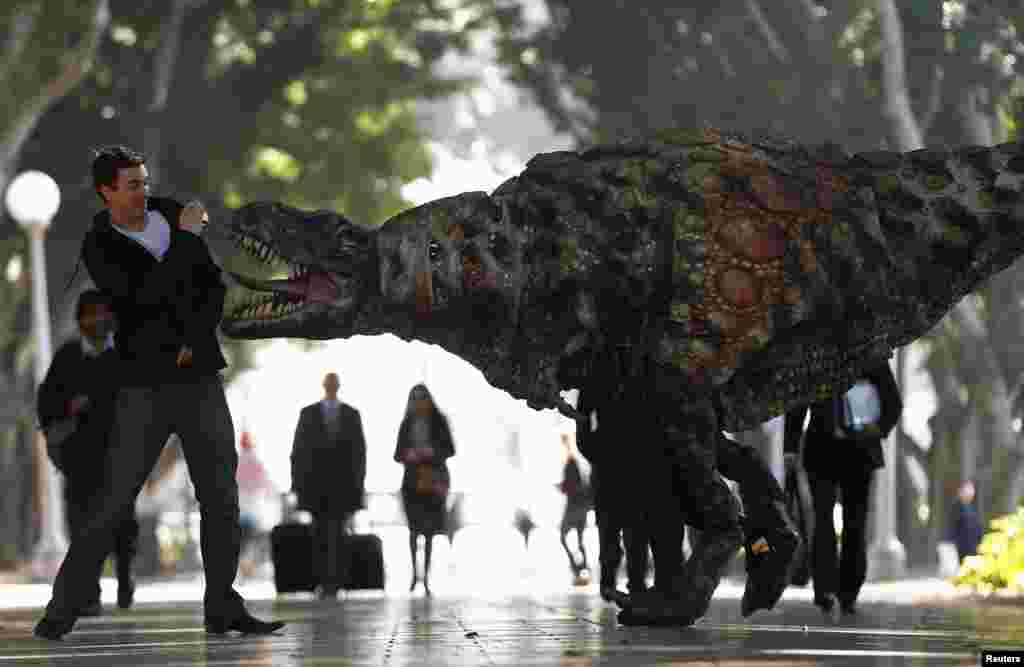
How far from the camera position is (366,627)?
599 inches

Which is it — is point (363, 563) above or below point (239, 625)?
above

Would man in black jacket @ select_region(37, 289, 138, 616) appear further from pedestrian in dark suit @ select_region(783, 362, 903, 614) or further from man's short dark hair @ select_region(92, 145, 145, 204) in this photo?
man's short dark hair @ select_region(92, 145, 145, 204)

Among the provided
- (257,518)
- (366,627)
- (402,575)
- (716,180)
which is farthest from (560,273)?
(257,518)

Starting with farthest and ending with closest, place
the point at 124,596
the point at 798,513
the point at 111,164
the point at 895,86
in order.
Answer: the point at 895,86, the point at 124,596, the point at 798,513, the point at 111,164

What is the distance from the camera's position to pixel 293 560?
23.4 m

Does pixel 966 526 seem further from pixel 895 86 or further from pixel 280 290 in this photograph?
pixel 280 290

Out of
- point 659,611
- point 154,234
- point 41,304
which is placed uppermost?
point 41,304

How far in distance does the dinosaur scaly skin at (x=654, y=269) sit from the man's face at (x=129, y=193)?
1.73ft

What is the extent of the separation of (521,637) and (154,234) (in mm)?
2434

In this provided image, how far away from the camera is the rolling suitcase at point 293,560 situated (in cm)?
2331

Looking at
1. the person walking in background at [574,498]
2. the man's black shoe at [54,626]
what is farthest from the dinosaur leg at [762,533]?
the person walking in background at [574,498]

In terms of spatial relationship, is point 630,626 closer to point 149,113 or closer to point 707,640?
point 707,640

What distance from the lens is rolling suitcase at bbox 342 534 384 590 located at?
23469 millimetres

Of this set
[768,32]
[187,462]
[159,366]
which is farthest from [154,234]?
[768,32]
